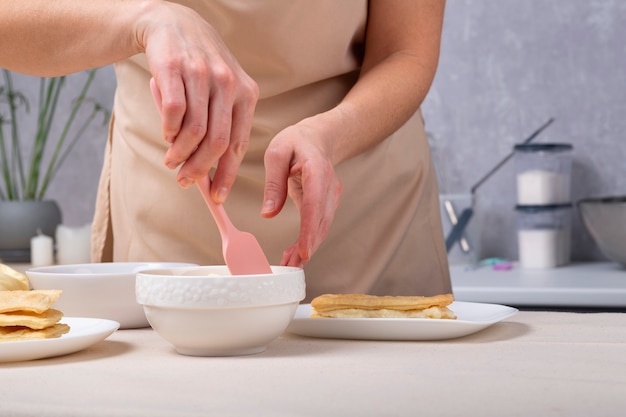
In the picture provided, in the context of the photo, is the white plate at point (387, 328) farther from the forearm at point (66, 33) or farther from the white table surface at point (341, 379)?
the forearm at point (66, 33)

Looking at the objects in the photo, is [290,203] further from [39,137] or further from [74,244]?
[39,137]

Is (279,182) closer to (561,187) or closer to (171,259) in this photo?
(171,259)

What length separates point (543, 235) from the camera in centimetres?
246

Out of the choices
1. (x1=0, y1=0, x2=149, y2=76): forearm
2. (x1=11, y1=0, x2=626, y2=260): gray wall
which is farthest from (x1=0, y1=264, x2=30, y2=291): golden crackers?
(x1=11, y1=0, x2=626, y2=260): gray wall

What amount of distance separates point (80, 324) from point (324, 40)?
63 centimetres

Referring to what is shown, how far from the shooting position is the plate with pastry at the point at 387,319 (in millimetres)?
879

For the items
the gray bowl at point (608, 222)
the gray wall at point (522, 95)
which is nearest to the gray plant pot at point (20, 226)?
the gray wall at point (522, 95)

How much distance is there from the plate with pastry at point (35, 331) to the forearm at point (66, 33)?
302 mm

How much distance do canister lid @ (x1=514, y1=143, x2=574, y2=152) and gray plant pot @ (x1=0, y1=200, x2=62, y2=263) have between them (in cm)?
148

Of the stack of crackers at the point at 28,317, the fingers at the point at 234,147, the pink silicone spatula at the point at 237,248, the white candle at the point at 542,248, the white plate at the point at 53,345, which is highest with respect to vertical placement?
the fingers at the point at 234,147

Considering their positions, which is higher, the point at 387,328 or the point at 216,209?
the point at 216,209

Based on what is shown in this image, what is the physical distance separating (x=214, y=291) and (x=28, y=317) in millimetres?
185

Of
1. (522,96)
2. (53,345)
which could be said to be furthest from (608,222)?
(53,345)

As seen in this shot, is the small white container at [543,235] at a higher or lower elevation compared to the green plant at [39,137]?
lower
